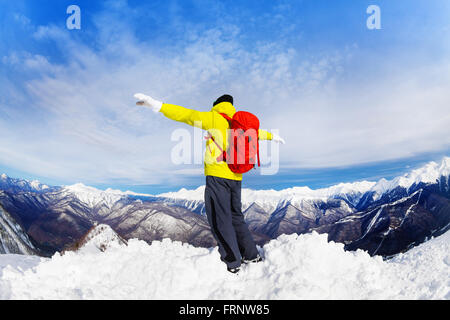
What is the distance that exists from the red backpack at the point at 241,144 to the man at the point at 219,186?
9cm

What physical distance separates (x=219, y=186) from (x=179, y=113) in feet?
4.36

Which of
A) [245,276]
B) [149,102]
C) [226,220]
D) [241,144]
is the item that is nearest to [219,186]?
[226,220]

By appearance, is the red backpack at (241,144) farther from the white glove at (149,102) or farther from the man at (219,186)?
the white glove at (149,102)

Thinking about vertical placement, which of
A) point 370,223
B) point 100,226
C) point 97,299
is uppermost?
point 97,299

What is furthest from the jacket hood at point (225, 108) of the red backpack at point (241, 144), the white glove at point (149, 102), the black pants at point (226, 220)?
the black pants at point (226, 220)

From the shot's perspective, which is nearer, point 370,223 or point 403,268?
point 403,268

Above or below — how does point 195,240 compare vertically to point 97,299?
below

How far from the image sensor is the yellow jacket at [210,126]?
147 inches

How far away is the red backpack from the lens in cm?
383

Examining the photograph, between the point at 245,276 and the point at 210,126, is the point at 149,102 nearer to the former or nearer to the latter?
the point at 210,126
